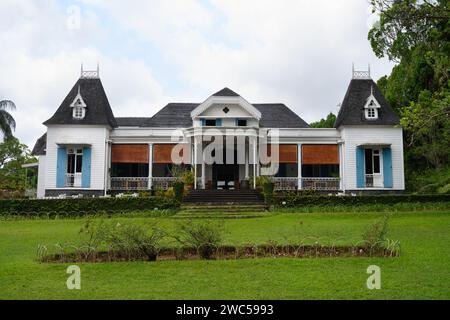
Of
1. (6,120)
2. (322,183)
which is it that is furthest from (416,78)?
(6,120)

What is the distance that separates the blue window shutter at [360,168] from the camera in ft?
93.3

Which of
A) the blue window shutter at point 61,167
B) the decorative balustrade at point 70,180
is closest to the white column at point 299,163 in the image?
the decorative balustrade at point 70,180

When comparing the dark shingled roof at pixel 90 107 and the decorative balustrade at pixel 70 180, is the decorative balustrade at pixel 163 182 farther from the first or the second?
the decorative balustrade at pixel 70 180

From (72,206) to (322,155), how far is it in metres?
16.2

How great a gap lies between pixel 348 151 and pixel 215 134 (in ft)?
28.4

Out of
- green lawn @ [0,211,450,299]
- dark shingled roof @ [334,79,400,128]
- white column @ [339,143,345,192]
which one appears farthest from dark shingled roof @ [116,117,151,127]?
green lawn @ [0,211,450,299]

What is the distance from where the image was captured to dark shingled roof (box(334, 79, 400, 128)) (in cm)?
2875

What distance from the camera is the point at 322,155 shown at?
97.2 feet

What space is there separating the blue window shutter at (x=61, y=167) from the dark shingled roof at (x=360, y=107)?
58.9 feet

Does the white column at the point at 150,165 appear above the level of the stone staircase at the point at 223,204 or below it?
above
